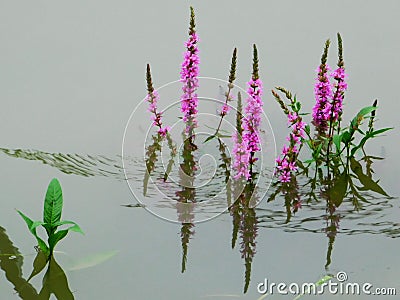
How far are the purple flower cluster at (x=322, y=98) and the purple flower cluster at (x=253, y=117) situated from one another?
1.51ft

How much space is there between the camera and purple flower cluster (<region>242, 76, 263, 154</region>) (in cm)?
394

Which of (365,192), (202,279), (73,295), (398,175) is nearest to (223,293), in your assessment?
(202,279)

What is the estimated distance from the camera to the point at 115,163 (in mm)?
4547

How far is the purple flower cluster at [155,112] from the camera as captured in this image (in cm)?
438

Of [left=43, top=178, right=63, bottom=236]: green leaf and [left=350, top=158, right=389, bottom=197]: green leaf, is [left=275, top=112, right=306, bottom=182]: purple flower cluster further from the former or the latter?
[left=43, top=178, right=63, bottom=236]: green leaf

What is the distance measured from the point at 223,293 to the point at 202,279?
0.13m

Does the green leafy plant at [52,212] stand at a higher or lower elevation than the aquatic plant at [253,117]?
lower

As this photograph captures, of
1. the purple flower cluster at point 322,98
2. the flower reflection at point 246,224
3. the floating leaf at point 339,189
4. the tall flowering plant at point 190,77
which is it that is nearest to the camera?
the flower reflection at point 246,224

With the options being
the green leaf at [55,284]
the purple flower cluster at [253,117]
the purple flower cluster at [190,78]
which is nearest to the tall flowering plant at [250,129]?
the purple flower cluster at [253,117]

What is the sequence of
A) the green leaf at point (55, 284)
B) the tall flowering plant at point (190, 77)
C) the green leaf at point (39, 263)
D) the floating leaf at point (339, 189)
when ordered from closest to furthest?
the green leaf at point (55, 284) < the green leaf at point (39, 263) < the floating leaf at point (339, 189) < the tall flowering plant at point (190, 77)

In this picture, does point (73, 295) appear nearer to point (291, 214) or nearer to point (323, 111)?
point (291, 214)

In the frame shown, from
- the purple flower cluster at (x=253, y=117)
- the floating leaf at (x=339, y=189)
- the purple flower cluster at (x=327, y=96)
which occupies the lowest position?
the floating leaf at (x=339, y=189)

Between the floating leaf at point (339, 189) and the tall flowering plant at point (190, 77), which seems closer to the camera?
the floating leaf at point (339, 189)

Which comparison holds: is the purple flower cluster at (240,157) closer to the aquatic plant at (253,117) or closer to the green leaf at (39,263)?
the aquatic plant at (253,117)
